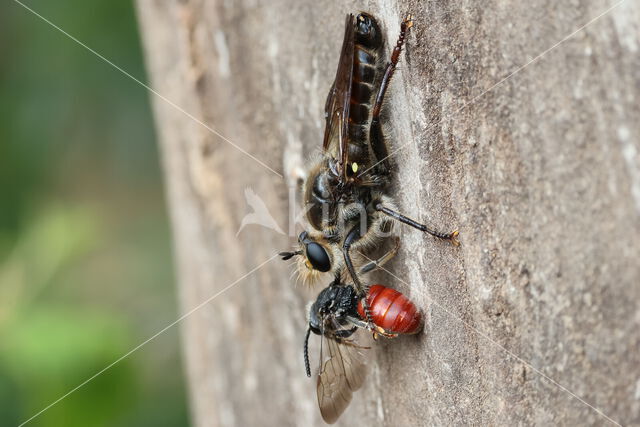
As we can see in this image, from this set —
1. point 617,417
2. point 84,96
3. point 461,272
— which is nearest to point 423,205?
point 461,272

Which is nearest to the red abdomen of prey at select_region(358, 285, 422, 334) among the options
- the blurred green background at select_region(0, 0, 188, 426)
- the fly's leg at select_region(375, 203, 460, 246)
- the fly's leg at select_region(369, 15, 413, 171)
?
the fly's leg at select_region(375, 203, 460, 246)

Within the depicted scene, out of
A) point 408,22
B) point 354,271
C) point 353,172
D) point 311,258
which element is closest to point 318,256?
point 311,258

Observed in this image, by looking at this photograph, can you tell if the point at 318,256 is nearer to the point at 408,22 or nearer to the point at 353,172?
the point at 353,172

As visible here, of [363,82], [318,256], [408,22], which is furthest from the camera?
[318,256]

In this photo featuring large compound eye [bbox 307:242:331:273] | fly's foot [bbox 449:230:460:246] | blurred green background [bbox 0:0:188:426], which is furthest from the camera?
blurred green background [bbox 0:0:188:426]

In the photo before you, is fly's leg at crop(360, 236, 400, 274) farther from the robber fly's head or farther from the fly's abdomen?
the fly's abdomen

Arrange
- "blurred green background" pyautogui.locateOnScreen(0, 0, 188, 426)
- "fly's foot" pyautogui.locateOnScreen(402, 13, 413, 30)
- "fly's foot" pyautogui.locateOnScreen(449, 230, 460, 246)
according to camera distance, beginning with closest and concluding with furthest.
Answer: "fly's foot" pyautogui.locateOnScreen(449, 230, 460, 246), "fly's foot" pyautogui.locateOnScreen(402, 13, 413, 30), "blurred green background" pyautogui.locateOnScreen(0, 0, 188, 426)

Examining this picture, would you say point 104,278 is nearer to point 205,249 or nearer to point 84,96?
point 84,96
